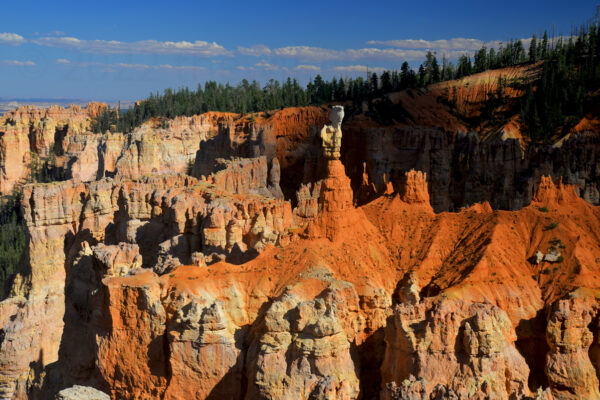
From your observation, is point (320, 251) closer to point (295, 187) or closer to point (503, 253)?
point (503, 253)

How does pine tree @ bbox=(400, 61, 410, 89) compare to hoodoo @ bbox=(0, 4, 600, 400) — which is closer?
hoodoo @ bbox=(0, 4, 600, 400)

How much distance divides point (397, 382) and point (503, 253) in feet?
29.2

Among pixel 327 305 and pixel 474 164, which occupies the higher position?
pixel 474 164

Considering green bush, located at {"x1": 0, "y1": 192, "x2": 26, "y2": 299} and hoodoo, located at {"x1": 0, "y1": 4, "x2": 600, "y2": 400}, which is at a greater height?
hoodoo, located at {"x1": 0, "y1": 4, "x2": 600, "y2": 400}

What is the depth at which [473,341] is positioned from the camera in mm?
21047

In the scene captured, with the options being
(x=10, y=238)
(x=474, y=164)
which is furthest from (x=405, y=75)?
(x=10, y=238)

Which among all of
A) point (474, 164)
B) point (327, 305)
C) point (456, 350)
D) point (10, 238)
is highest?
point (474, 164)

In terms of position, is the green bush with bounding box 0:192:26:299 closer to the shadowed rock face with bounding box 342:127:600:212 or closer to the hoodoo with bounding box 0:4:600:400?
the hoodoo with bounding box 0:4:600:400

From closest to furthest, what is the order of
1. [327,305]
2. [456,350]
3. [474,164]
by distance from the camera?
[456,350], [327,305], [474,164]

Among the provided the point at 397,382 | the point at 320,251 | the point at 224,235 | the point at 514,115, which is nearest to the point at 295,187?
the point at 514,115

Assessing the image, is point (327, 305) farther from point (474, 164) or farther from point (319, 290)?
→ point (474, 164)

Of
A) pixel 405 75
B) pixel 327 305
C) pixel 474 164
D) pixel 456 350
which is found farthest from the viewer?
pixel 405 75

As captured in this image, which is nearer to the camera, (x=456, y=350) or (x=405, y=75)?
(x=456, y=350)

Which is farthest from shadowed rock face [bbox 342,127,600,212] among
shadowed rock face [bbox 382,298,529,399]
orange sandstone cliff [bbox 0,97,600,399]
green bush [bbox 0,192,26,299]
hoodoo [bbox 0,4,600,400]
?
green bush [bbox 0,192,26,299]
